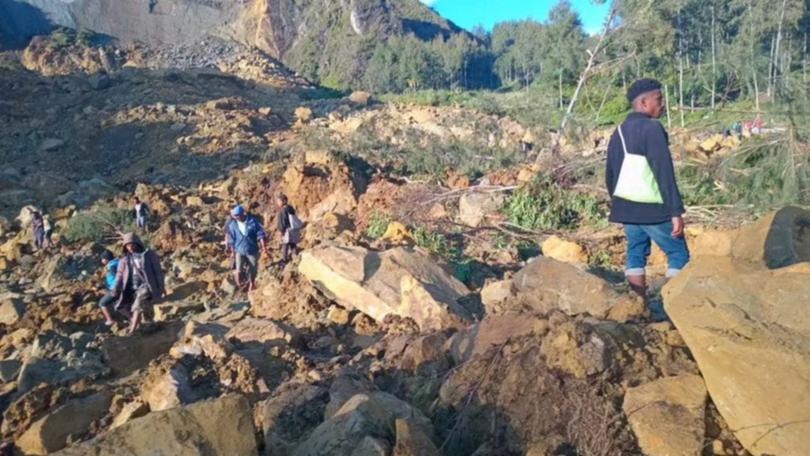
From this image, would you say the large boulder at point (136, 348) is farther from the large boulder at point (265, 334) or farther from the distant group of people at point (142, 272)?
the distant group of people at point (142, 272)

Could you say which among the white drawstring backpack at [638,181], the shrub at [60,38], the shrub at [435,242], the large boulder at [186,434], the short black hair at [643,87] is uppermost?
the shrub at [60,38]

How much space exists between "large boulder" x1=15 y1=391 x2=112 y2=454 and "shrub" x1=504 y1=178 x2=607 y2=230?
19.9ft

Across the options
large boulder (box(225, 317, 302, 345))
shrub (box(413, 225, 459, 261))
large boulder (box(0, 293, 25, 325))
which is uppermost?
large boulder (box(225, 317, 302, 345))

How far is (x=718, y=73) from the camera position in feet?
26.4

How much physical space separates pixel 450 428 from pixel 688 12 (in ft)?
81.4

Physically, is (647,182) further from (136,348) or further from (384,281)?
(136,348)

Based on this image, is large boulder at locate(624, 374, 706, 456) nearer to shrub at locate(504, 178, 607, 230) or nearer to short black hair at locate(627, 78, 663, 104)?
short black hair at locate(627, 78, 663, 104)

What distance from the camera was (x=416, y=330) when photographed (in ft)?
14.2

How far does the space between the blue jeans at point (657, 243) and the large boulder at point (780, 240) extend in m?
0.27

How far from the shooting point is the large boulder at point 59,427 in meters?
3.16

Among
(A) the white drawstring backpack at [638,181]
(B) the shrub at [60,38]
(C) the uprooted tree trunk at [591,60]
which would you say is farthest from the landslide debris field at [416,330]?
(B) the shrub at [60,38]

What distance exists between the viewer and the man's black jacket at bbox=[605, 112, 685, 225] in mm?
3395

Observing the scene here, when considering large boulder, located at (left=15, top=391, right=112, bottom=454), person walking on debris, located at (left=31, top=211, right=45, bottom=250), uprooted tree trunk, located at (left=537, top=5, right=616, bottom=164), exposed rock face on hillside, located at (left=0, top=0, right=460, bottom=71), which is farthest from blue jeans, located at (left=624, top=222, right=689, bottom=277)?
exposed rock face on hillside, located at (left=0, top=0, right=460, bottom=71)

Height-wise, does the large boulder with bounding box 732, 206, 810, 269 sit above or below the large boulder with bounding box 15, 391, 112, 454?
above
